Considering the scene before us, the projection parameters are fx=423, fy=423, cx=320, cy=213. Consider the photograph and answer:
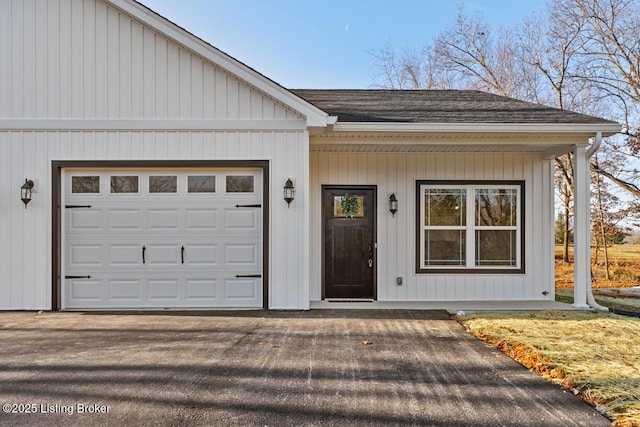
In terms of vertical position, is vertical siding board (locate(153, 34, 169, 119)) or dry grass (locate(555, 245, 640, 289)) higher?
vertical siding board (locate(153, 34, 169, 119))

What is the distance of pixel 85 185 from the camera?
21.8 feet

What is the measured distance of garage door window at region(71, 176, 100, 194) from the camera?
6.63m

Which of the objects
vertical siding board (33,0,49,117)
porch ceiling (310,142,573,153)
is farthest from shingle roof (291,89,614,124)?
vertical siding board (33,0,49,117)

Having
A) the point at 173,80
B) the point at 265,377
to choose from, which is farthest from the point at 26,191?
the point at 265,377

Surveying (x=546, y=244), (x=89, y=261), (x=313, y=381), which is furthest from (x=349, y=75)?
(x=313, y=381)

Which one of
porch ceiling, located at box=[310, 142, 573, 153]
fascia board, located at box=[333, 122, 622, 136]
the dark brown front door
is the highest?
fascia board, located at box=[333, 122, 622, 136]

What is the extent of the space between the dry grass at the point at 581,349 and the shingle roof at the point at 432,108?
117 inches

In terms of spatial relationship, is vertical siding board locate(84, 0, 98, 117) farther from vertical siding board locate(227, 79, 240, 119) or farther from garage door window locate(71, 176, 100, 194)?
vertical siding board locate(227, 79, 240, 119)

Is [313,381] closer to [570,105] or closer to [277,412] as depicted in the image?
[277,412]

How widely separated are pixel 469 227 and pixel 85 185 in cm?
648

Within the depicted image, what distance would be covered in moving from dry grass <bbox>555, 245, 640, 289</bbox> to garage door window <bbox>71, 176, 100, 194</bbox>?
33.4 feet

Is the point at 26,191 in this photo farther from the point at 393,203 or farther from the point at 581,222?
the point at 581,222

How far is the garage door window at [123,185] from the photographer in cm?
664

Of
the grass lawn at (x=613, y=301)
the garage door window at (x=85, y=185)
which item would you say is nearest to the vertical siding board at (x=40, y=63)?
the garage door window at (x=85, y=185)
